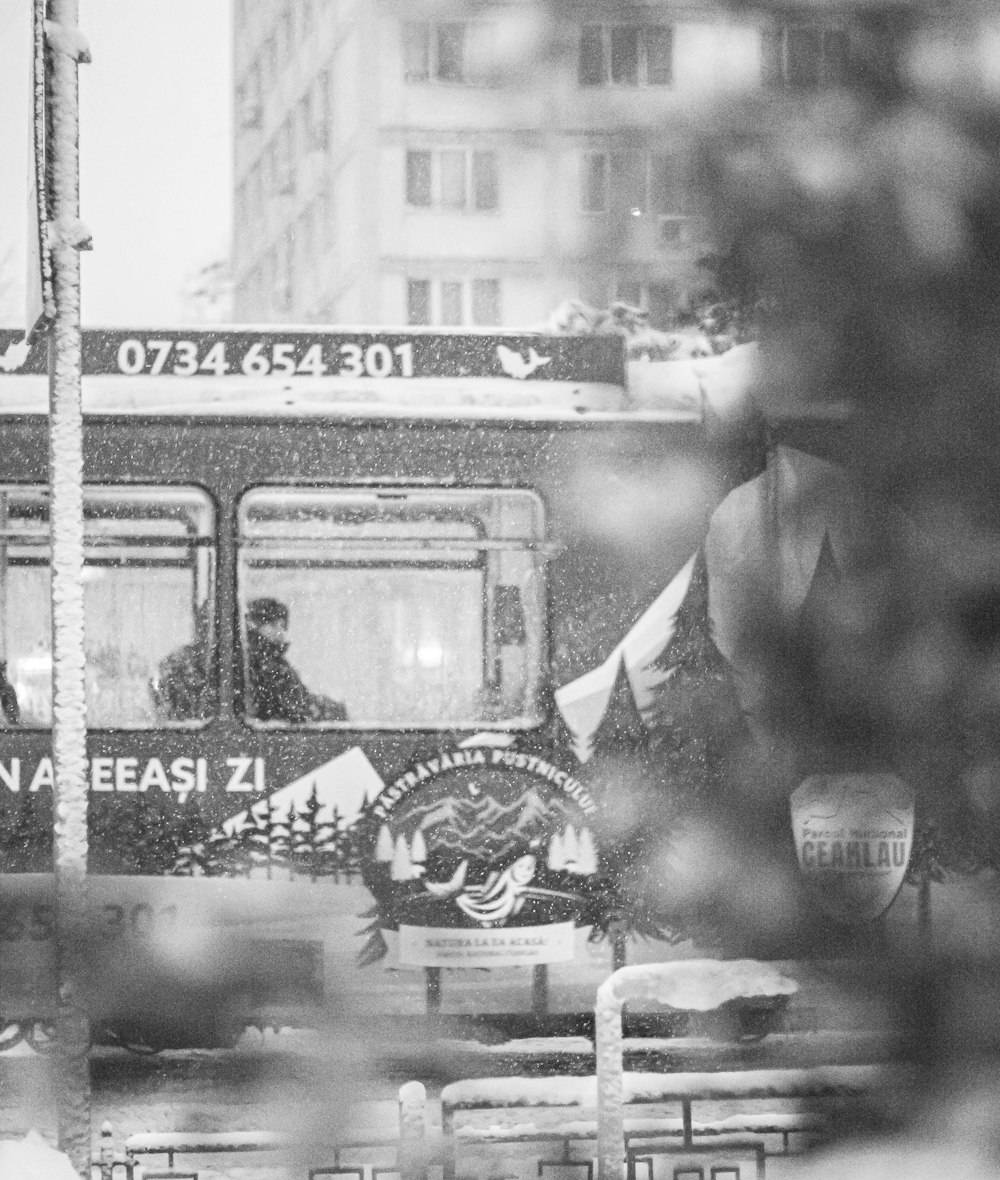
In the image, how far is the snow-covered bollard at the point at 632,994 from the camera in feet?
15.8

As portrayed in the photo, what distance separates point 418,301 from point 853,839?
319 cm

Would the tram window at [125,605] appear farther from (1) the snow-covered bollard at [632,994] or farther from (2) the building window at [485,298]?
(1) the snow-covered bollard at [632,994]

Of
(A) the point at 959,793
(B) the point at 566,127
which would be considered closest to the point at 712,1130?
(A) the point at 959,793

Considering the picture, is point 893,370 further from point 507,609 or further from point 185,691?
point 185,691

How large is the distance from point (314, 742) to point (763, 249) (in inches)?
107

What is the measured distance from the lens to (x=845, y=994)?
6945 mm

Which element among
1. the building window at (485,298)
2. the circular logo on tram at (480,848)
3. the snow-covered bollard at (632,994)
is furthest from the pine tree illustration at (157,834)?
the building window at (485,298)

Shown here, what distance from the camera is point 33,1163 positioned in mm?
4863

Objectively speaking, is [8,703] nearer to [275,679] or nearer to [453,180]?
[275,679]

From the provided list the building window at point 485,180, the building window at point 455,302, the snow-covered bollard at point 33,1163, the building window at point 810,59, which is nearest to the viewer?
the snow-covered bollard at point 33,1163

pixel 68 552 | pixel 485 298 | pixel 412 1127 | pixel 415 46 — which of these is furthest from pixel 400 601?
pixel 412 1127

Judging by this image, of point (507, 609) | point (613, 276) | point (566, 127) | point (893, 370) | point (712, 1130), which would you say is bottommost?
point (712, 1130)

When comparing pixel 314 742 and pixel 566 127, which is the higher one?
pixel 566 127

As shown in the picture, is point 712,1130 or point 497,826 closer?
point 712,1130
